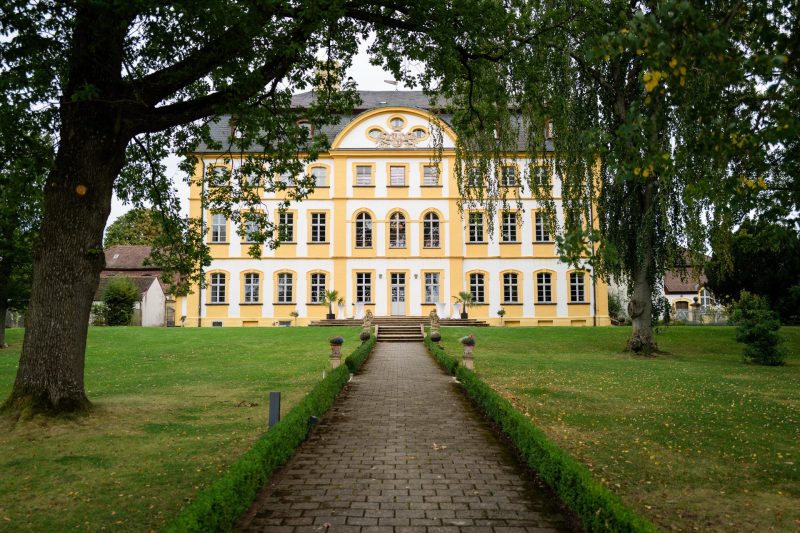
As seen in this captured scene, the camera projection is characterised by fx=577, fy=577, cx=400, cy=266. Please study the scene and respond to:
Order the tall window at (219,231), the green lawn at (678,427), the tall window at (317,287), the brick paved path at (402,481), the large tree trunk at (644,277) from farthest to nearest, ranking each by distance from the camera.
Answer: the tall window at (219,231) → the tall window at (317,287) → the large tree trunk at (644,277) → the green lawn at (678,427) → the brick paved path at (402,481)

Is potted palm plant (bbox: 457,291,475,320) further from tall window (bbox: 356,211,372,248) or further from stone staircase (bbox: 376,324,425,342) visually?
tall window (bbox: 356,211,372,248)

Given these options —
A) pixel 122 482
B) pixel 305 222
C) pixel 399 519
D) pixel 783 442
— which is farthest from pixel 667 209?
pixel 305 222

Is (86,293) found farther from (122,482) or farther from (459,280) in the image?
(459,280)

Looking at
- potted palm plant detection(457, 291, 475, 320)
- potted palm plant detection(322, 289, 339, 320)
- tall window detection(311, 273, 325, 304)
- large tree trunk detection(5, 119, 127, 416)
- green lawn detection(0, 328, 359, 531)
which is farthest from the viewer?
tall window detection(311, 273, 325, 304)

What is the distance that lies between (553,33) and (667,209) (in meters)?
8.13

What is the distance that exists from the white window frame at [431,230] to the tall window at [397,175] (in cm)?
250

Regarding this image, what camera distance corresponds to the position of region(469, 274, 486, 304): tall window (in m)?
33.8

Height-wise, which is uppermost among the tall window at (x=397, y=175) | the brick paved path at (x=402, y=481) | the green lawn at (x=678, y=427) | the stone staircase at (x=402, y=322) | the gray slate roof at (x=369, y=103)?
the gray slate roof at (x=369, y=103)

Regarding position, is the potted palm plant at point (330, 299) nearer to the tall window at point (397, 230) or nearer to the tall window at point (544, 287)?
the tall window at point (397, 230)

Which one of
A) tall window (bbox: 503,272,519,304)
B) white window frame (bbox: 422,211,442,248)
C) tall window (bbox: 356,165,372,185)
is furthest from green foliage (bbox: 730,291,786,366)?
tall window (bbox: 356,165,372,185)

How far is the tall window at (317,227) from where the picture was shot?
1351 inches

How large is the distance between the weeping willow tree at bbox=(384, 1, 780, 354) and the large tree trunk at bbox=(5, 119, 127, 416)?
5.49 meters

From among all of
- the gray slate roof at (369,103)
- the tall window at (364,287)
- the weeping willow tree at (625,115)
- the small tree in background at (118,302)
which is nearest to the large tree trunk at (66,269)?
the weeping willow tree at (625,115)

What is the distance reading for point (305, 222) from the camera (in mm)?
34281
